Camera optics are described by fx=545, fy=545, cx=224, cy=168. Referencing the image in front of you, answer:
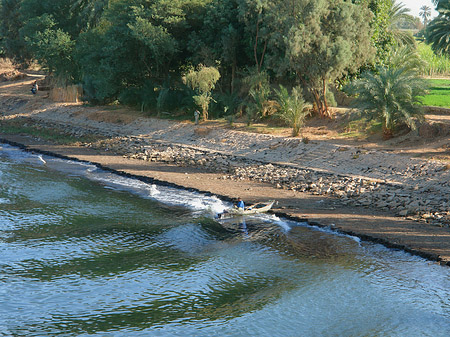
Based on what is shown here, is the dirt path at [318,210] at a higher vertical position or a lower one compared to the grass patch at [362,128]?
lower

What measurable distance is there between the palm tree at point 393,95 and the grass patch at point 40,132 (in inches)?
819

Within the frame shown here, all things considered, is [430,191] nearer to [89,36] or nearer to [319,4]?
[319,4]

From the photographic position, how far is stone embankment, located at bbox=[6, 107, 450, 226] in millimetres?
22281

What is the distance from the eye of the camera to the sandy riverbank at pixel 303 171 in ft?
65.5

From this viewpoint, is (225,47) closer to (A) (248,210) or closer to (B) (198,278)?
(A) (248,210)

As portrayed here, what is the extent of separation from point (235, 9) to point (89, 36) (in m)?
14.4

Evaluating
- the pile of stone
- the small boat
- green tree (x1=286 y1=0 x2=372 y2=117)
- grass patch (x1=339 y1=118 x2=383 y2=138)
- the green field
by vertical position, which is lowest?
the small boat

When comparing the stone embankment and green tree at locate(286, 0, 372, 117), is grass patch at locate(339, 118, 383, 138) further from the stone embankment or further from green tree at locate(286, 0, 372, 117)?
green tree at locate(286, 0, 372, 117)

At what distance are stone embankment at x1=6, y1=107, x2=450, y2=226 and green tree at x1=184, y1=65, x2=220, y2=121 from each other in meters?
1.78

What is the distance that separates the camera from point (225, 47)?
124ft

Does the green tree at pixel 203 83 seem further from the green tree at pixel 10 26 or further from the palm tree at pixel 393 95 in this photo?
the green tree at pixel 10 26

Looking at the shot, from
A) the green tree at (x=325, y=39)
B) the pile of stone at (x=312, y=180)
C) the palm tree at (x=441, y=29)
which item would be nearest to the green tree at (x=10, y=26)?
the pile of stone at (x=312, y=180)

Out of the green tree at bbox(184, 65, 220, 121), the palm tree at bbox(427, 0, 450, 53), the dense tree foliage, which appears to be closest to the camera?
the dense tree foliage

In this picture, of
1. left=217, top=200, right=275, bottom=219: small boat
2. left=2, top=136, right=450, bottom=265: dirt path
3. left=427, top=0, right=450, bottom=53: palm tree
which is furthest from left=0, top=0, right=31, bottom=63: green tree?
left=217, top=200, right=275, bottom=219: small boat
